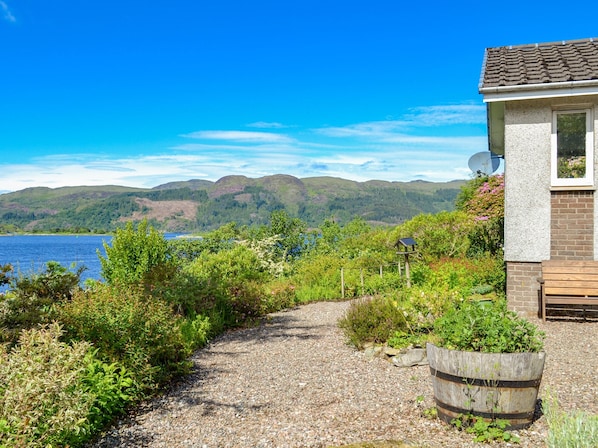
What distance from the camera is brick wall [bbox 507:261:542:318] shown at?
9391mm

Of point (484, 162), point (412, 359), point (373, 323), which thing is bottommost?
point (412, 359)

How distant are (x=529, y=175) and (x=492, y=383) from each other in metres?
6.20

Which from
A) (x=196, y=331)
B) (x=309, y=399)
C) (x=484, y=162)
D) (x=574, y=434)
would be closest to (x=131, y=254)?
(x=196, y=331)

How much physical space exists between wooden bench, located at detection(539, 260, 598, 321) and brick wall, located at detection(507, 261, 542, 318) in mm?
337

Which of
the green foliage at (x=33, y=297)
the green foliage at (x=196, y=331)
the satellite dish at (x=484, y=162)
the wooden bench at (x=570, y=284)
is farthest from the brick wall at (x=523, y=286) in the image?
the green foliage at (x=33, y=297)

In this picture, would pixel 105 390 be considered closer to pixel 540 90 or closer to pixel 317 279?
pixel 540 90

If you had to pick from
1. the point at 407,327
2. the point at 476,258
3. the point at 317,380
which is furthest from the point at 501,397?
the point at 476,258

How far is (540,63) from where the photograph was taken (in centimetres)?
1007

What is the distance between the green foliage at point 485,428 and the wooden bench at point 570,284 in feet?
17.0

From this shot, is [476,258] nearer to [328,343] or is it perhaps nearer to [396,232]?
[396,232]

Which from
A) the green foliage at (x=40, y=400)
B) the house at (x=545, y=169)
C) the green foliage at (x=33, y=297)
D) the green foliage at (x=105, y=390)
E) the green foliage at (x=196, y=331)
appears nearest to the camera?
the green foliage at (x=40, y=400)

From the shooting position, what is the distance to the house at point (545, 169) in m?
9.09

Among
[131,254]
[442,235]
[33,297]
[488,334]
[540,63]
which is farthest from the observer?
[442,235]

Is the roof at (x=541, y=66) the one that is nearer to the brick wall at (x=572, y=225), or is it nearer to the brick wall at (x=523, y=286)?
the brick wall at (x=572, y=225)
